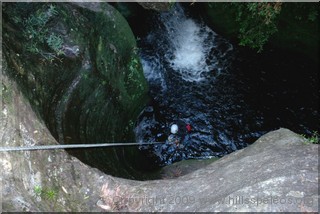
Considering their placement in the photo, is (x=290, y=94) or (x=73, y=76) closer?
(x=73, y=76)

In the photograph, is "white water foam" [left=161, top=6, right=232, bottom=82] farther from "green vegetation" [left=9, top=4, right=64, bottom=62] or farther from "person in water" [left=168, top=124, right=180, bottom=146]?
"green vegetation" [left=9, top=4, right=64, bottom=62]

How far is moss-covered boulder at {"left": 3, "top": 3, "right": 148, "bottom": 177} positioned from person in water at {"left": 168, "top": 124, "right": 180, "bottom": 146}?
1332mm

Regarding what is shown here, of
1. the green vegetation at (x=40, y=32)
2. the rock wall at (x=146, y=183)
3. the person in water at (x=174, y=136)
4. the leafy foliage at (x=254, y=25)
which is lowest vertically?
the rock wall at (x=146, y=183)

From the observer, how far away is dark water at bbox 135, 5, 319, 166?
9.27 m

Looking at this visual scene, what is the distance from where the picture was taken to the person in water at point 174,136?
9.29 meters

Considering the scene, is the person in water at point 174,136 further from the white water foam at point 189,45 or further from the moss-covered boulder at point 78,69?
the white water foam at point 189,45

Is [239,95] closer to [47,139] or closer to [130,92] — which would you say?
[130,92]

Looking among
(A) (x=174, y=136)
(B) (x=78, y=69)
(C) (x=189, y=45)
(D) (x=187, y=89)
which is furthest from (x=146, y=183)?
(C) (x=189, y=45)

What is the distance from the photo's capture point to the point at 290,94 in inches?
380

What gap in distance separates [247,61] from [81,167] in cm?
740

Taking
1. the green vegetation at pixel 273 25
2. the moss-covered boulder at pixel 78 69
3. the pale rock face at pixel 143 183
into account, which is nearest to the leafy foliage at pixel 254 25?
the green vegetation at pixel 273 25

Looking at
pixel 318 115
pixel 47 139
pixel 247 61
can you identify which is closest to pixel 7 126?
pixel 47 139

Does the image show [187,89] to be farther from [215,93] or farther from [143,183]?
[143,183]

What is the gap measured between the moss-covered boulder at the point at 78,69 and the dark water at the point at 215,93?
1472 millimetres
